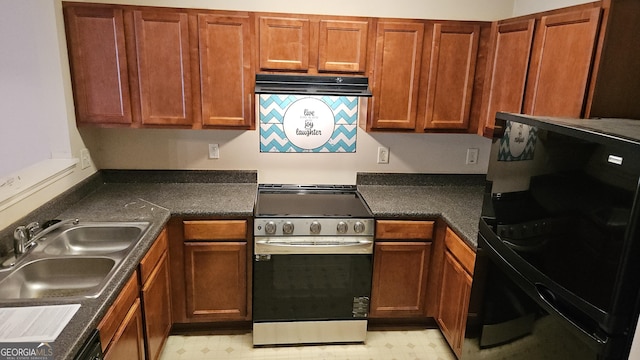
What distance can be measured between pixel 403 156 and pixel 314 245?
105cm

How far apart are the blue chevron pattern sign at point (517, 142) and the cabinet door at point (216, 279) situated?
1572 mm

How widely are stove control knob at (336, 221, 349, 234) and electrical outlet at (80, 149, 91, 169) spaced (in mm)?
1654

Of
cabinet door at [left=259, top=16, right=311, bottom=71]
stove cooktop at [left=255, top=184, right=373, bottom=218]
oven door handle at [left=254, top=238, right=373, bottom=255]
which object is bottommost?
oven door handle at [left=254, top=238, right=373, bottom=255]

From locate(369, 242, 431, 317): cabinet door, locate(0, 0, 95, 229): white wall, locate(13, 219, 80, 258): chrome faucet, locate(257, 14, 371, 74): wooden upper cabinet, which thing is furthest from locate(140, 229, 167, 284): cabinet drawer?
locate(369, 242, 431, 317): cabinet door

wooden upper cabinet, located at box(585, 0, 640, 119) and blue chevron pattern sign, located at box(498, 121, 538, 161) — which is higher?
wooden upper cabinet, located at box(585, 0, 640, 119)

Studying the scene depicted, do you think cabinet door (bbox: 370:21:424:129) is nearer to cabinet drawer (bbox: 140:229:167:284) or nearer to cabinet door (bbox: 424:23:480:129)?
cabinet door (bbox: 424:23:480:129)

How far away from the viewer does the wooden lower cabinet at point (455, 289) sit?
2.22 m

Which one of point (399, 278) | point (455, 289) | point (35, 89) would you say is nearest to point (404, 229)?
point (399, 278)

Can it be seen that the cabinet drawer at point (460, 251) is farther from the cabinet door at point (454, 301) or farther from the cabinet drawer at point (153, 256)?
the cabinet drawer at point (153, 256)

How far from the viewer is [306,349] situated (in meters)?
2.61

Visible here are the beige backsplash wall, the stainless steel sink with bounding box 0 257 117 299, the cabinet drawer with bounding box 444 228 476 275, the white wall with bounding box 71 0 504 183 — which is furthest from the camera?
the beige backsplash wall

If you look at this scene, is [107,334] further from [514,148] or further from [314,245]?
[514,148]

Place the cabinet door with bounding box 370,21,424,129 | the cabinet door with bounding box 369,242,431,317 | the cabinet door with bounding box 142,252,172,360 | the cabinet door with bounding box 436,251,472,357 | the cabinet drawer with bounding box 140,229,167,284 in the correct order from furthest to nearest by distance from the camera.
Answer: the cabinet door with bounding box 369,242,431,317
the cabinet door with bounding box 370,21,424,129
the cabinet door with bounding box 436,251,472,357
the cabinet door with bounding box 142,252,172,360
the cabinet drawer with bounding box 140,229,167,284

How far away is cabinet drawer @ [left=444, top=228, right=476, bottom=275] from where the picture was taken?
7.07ft
